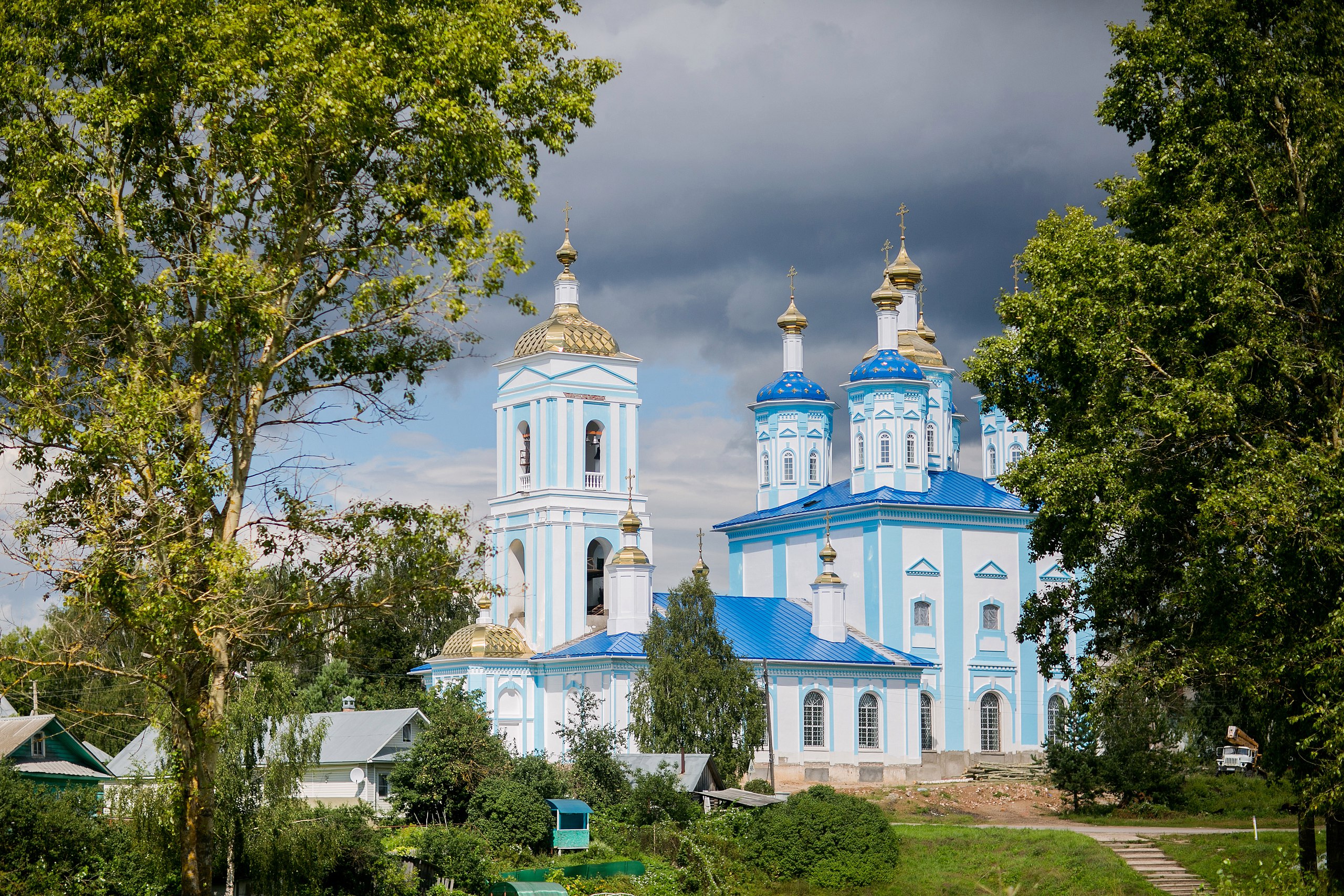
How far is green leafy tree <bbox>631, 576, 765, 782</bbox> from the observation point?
32094 millimetres

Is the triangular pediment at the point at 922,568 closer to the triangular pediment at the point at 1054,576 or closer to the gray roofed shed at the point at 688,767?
the triangular pediment at the point at 1054,576

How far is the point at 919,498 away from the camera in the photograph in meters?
45.9

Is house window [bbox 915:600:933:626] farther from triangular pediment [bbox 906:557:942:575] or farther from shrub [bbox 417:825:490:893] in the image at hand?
shrub [bbox 417:825:490:893]

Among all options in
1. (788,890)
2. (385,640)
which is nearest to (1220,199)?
(788,890)

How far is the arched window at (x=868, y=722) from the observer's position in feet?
138

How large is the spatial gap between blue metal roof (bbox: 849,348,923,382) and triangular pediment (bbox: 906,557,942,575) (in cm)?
604

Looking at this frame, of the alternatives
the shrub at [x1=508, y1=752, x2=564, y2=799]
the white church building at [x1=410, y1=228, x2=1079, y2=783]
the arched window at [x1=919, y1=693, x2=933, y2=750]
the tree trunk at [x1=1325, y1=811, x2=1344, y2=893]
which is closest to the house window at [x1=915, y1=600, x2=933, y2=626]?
the white church building at [x1=410, y1=228, x2=1079, y2=783]

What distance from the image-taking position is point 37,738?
89.8ft

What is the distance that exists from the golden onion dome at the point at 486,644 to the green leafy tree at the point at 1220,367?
2387 centimetres

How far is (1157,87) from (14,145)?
1242 cm

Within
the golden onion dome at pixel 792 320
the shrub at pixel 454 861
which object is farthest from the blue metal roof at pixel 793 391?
the shrub at pixel 454 861

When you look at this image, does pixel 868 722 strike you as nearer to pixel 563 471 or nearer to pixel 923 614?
pixel 923 614

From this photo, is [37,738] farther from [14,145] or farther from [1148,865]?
[1148,865]

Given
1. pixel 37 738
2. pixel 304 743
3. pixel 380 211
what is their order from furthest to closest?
1. pixel 37 738
2. pixel 304 743
3. pixel 380 211
